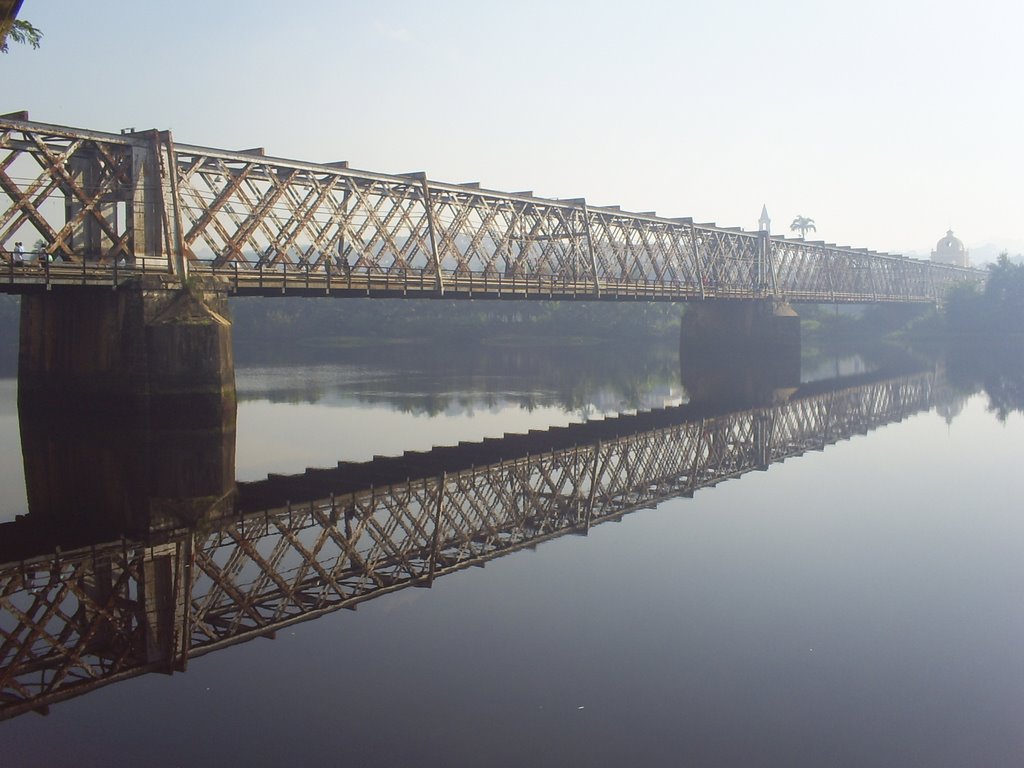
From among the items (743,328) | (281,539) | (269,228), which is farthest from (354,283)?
(743,328)

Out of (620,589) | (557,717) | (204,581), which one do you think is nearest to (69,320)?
(204,581)

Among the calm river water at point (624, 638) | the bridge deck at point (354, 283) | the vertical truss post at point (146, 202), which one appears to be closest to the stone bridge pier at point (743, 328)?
the bridge deck at point (354, 283)

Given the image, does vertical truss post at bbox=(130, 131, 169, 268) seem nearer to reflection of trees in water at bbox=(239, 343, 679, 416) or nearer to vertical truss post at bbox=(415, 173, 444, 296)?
reflection of trees in water at bbox=(239, 343, 679, 416)

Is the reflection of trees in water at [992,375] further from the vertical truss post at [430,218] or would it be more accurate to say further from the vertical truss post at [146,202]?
the vertical truss post at [146,202]

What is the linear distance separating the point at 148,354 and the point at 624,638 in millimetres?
27872

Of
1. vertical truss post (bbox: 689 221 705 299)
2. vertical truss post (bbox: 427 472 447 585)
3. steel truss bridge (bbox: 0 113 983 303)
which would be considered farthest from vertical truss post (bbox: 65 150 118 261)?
vertical truss post (bbox: 689 221 705 299)

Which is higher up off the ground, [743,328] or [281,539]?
[743,328]

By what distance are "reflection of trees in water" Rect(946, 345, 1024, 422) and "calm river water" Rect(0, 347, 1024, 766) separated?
23.4m

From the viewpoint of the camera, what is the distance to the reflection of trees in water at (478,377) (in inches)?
2301

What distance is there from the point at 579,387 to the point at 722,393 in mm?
10120

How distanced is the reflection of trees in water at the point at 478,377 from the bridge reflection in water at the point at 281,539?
57.3ft

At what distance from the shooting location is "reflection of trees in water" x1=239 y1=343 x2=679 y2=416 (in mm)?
58438

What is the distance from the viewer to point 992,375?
8100 centimetres

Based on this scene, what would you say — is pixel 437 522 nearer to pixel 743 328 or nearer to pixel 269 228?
pixel 269 228
